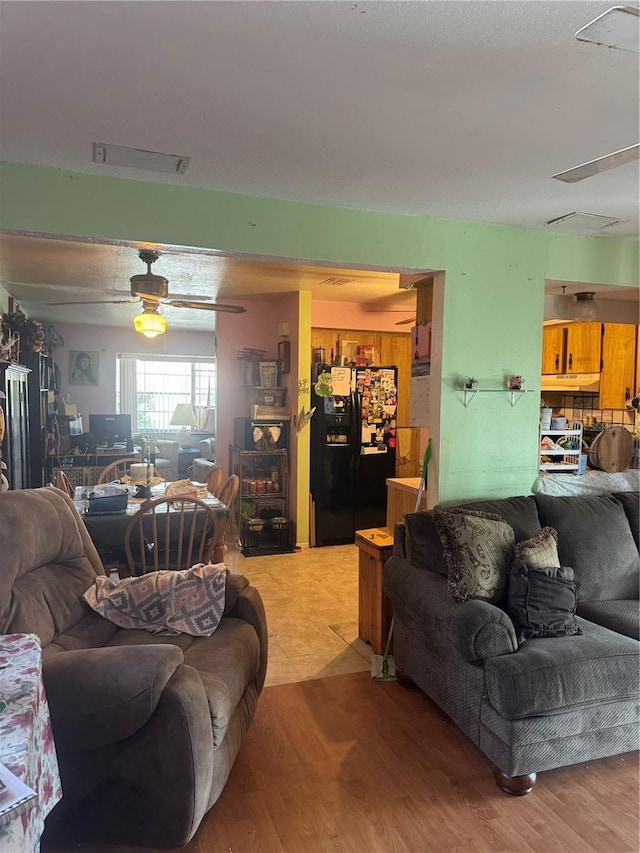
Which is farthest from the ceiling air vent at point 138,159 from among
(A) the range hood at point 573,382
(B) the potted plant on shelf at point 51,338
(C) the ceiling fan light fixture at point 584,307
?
(B) the potted plant on shelf at point 51,338

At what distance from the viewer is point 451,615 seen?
2.28m

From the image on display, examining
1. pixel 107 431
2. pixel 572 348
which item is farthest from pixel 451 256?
pixel 107 431

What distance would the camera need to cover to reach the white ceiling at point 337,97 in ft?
4.51

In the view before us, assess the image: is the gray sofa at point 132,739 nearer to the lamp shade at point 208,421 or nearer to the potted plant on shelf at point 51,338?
the potted plant on shelf at point 51,338

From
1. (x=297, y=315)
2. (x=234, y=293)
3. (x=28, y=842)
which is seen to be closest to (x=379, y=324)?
(x=297, y=315)

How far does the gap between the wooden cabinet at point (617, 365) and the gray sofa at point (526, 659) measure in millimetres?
2649

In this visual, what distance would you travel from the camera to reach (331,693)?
2732 mm

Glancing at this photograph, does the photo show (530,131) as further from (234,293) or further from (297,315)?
(234,293)

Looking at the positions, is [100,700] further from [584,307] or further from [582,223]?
[584,307]

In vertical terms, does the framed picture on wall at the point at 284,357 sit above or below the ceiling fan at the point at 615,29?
below

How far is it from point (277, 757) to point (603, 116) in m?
2.62

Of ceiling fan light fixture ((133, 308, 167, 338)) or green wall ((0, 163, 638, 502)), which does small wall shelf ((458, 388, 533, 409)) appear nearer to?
green wall ((0, 163, 638, 502))

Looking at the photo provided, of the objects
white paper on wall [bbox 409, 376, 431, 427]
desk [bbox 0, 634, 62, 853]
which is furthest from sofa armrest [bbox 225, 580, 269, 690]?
white paper on wall [bbox 409, 376, 431, 427]

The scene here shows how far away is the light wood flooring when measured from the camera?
6.01 feet
